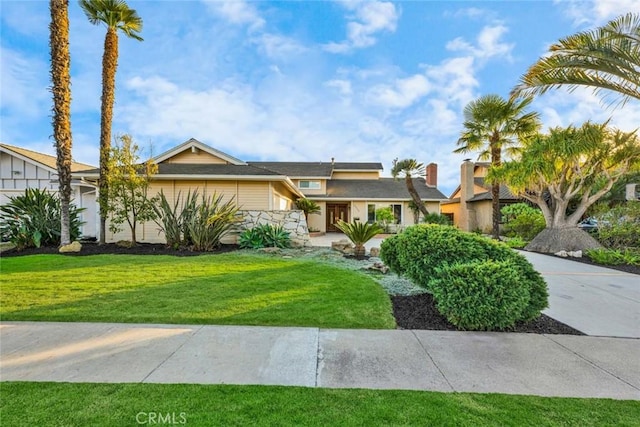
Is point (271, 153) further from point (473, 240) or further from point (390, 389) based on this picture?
point (390, 389)

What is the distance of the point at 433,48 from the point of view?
40.1 feet

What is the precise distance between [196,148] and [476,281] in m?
14.8

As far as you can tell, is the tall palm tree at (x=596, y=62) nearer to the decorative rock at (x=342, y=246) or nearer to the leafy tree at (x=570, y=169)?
the leafy tree at (x=570, y=169)

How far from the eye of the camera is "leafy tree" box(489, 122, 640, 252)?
442 inches

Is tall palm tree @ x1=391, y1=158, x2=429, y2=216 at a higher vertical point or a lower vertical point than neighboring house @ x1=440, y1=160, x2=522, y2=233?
higher

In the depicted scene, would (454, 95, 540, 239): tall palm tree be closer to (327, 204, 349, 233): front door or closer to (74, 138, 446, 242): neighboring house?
(74, 138, 446, 242): neighboring house

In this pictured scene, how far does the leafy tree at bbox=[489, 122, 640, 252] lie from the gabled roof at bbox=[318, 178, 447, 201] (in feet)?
30.1

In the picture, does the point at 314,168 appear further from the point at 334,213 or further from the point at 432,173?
the point at 432,173

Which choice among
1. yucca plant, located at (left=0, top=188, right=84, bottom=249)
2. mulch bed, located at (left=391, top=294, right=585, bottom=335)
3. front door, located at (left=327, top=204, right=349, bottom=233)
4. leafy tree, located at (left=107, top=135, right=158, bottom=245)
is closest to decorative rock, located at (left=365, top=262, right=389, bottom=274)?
mulch bed, located at (left=391, top=294, right=585, bottom=335)

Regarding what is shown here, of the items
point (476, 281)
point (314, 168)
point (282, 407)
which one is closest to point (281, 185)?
point (314, 168)

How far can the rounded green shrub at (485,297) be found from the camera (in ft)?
13.2

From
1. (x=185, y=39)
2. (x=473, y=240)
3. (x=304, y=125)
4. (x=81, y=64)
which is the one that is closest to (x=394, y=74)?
(x=304, y=125)

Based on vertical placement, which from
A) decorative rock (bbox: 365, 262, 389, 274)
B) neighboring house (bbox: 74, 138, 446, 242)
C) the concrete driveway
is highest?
neighboring house (bbox: 74, 138, 446, 242)

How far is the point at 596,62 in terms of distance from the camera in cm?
597
